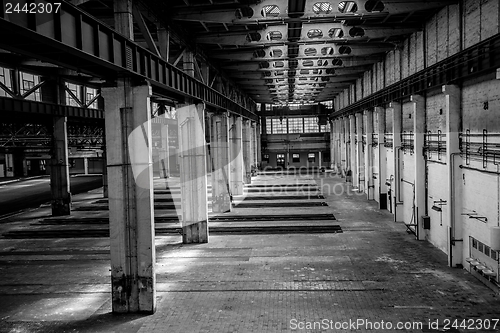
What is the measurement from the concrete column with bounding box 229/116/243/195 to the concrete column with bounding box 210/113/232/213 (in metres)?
4.95

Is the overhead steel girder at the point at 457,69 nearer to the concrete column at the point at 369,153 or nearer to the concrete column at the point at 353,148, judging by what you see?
the concrete column at the point at 369,153

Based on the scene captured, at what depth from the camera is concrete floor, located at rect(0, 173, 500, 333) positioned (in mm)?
9664

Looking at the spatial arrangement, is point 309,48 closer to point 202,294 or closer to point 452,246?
point 452,246

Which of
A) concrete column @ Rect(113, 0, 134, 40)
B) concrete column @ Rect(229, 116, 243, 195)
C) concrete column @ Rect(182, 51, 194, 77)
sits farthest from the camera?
concrete column @ Rect(229, 116, 243, 195)

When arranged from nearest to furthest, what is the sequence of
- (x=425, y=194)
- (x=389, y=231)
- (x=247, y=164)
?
(x=425, y=194), (x=389, y=231), (x=247, y=164)

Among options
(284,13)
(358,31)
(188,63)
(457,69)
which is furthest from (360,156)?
(284,13)

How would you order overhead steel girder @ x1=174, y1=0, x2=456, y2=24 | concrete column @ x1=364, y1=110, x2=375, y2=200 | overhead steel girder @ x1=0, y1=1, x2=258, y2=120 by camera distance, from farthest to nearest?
concrete column @ x1=364, y1=110, x2=375, y2=200 → overhead steel girder @ x1=174, y1=0, x2=456, y2=24 → overhead steel girder @ x1=0, y1=1, x2=258, y2=120

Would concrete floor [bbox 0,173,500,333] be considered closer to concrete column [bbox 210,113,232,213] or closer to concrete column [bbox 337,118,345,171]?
concrete column [bbox 210,113,232,213]

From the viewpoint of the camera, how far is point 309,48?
21531 mm

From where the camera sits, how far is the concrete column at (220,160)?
2338 cm

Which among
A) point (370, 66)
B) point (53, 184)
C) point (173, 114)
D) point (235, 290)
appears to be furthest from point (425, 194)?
point (173, 114)

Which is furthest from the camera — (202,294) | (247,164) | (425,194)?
(247,164)

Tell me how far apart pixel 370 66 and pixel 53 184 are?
20846 mm

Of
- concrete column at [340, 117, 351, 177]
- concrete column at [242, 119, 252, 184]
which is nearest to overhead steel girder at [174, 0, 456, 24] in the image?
concrete column at [242, 119, 252, 184]
